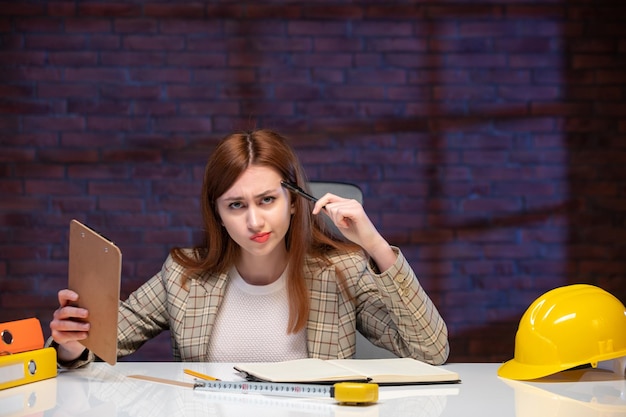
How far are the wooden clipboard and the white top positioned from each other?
1.35 ft

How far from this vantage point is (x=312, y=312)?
203cm

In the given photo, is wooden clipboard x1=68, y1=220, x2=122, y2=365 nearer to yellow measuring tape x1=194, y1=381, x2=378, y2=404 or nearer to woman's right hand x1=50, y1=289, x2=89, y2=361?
woman's right hand x1=50, y1=289, x2=89, y2=361

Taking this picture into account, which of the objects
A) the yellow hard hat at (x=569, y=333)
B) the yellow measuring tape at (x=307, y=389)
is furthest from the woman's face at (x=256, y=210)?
the yellow hard hat at (x=569, y=333)

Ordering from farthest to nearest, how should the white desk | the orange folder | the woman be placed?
the woman
the orange folder
the white desk

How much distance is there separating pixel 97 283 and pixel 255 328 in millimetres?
538

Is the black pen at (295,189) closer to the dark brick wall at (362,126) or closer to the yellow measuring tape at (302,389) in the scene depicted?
the yellow measuring tape at (302,389)

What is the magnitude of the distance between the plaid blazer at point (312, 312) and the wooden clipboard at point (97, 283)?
340 millimetres

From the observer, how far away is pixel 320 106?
386 centimetres

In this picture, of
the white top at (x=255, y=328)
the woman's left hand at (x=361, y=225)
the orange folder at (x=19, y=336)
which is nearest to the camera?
the orange folder at (x=19, y=336)

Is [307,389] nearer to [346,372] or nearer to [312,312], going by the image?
[346,372]

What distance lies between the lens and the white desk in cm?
136

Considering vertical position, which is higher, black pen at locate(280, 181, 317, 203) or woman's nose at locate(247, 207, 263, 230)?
black pen at locate(280, 181, 317, 203)

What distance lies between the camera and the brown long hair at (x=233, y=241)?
2010 millimetres

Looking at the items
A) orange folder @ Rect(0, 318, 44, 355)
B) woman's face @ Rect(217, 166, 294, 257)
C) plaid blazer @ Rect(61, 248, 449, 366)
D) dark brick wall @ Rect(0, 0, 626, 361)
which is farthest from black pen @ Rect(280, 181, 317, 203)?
dark brick wall @ Rect(0, 0, 626, 361)
